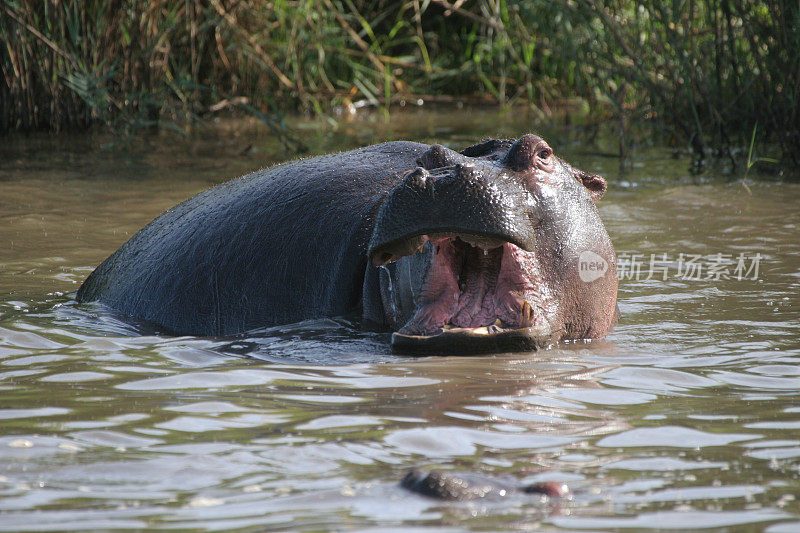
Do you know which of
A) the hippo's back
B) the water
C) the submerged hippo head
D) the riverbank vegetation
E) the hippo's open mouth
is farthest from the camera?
the riverbank vegetation

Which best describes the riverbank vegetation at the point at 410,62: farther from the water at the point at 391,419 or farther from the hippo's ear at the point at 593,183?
the hippo's ear at the point at 593,183

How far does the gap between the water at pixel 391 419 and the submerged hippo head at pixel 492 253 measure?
105mm

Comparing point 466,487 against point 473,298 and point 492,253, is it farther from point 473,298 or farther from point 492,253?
point 492,253

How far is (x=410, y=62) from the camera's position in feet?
39.8

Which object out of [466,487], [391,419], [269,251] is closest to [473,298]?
[391,419]

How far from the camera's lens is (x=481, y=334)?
3.19 meters

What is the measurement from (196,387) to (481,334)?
84 cm

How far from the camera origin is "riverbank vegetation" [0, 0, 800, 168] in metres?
7.35

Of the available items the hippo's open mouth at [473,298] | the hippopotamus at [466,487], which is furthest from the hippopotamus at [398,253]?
the hippopotamus at [466,487]

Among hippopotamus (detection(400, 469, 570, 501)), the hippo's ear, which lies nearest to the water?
hippopotamus (detection(400, 469, 570, 501))

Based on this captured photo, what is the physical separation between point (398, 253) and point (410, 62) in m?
9.23

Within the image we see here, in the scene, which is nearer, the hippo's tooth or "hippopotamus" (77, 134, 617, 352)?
"hippopotamus" (77, 134, 617, 352)

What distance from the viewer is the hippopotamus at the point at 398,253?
3146 millimetres

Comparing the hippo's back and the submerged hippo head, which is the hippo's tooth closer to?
the submerged hippo head
